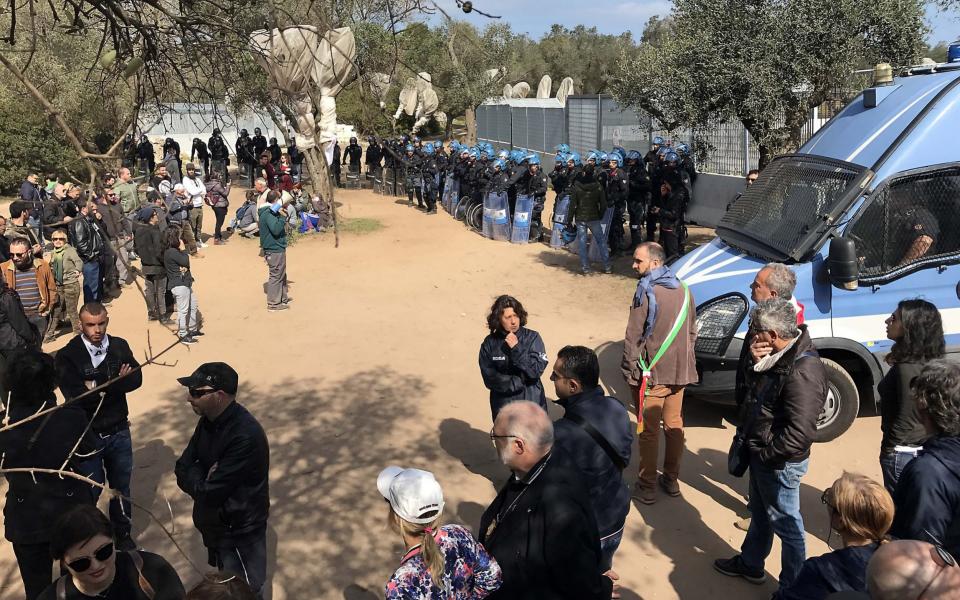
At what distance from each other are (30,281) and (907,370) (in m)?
8.45

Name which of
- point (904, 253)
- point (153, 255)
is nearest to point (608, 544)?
point (904, 253)

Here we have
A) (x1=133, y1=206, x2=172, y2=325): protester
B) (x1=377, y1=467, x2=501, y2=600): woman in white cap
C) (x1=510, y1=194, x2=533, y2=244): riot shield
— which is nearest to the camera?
(x1=377, y1=467, x2=501, y2=600): woman in white cap

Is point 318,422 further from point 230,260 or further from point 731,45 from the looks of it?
point 230,260

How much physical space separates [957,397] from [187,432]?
20.2 ft

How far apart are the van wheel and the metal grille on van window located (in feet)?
2.45

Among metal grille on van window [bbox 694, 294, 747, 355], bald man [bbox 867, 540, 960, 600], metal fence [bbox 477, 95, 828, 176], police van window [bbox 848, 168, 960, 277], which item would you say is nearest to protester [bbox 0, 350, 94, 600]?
bald man [bbox 867, 540, 960, 600]

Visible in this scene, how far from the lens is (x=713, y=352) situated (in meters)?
6.28

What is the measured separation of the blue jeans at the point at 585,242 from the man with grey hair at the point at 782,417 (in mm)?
8310

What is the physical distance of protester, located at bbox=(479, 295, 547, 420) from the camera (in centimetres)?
518

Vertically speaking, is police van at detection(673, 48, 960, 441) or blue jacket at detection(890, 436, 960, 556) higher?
police van at detection(673, 48, 960, 441)

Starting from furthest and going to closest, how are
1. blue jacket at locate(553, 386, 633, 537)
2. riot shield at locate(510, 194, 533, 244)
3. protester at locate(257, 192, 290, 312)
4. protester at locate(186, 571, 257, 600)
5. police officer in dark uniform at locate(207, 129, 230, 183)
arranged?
police officer in dark uniform at locate(207, 129, 230, 183) < riot shield at locate(510, 194, 533, 244) < protester at locate(257, 192, 290, 312) < blue jacket at locate(553, 386, 633, 537) < protester at locate(186, 571, 257, 600)

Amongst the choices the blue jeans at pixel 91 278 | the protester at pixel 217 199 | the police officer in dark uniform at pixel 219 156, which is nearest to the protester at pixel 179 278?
the blue jeans at pixel 91 278

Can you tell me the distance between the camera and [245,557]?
3930 mm

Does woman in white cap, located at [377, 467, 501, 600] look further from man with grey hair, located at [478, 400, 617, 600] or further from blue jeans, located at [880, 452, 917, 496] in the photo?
blue jeans, located at [880, 452, 917, 496]
